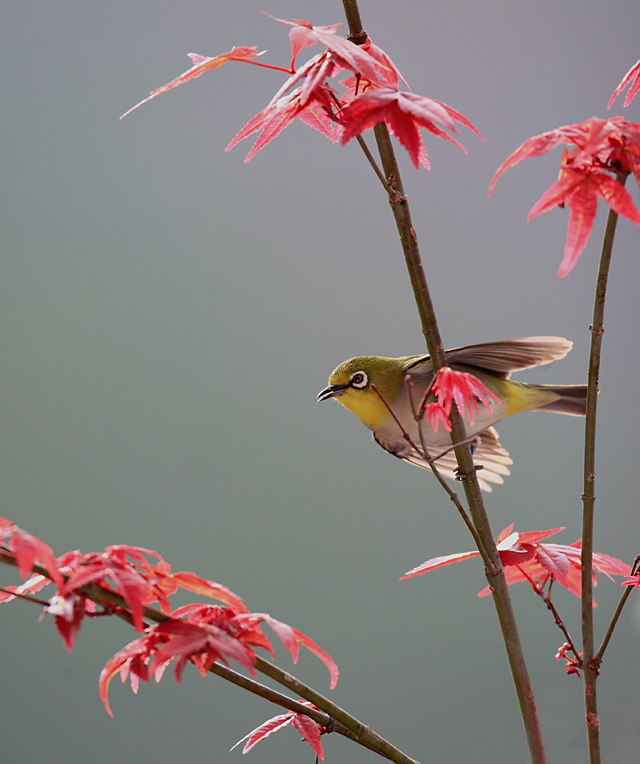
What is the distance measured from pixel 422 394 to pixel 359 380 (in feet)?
0.30

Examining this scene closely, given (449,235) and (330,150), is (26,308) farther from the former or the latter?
(449,235)

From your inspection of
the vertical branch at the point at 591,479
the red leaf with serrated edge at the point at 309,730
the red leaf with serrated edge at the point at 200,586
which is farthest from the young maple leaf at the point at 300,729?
the vertical branch at the point at 591,479

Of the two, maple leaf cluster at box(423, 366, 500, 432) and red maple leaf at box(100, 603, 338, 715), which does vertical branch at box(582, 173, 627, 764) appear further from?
red maple leaf at box(100, 603, 338, 715)

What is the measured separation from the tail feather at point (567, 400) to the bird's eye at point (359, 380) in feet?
0.94

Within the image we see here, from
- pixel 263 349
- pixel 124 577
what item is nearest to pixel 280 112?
pixel 124 577

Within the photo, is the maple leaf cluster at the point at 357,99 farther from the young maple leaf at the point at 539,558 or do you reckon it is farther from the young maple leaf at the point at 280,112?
the young maple leaf at the point at 539,558

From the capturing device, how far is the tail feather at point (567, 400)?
1061 mm

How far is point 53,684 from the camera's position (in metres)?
1.93

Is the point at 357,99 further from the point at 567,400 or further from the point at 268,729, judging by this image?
the point at 567,400

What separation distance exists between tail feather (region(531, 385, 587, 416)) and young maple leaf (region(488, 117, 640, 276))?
2.07ft

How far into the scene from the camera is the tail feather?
106 centimetres

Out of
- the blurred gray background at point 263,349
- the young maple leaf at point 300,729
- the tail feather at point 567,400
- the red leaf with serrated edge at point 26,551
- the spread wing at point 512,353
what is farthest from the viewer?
the blurred gray background at point 263,349

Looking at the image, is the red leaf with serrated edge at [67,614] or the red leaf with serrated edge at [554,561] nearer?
the red leaf with serrated edge at [67,614]

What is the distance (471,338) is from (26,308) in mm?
1380
